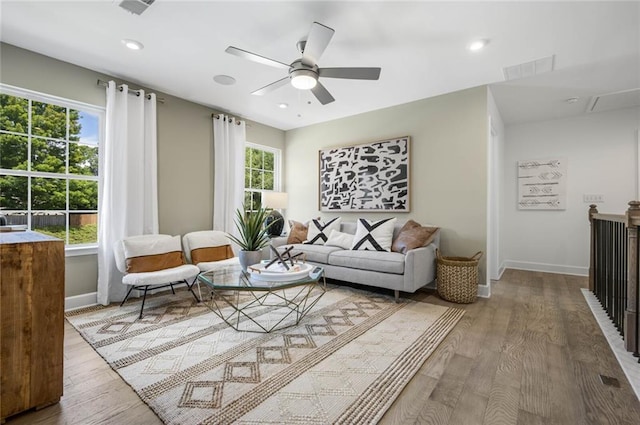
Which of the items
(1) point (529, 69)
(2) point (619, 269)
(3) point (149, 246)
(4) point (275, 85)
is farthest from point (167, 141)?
(2) point (619, 269)

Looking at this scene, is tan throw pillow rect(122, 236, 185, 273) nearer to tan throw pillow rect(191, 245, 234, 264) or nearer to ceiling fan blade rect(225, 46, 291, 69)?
tan throw pillow rect(191, 245, 234, 264)

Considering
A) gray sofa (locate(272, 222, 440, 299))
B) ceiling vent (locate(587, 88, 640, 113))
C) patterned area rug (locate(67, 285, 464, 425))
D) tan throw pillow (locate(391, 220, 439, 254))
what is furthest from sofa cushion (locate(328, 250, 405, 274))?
ceiling vent (locate(587, 88, 640, 113))

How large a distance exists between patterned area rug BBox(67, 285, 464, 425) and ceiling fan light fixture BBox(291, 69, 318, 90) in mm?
2113

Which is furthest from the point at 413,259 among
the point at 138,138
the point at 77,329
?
the point at 138,138

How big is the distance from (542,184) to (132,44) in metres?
5.91

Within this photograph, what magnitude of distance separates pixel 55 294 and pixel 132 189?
7.14 ft

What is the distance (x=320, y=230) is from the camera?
4438 millimetres

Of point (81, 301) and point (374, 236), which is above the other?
point (374, 236)

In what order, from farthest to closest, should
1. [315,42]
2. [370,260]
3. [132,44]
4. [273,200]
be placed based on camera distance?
[273,200], [370,260], [132,44], [315,42]

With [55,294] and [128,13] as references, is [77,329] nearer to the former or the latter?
[55,294]

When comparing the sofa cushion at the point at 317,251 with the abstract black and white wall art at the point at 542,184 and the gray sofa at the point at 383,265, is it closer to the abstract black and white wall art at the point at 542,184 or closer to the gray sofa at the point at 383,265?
the gray sofa at the point at 383,265

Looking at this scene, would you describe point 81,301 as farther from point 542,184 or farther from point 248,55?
point 542,184

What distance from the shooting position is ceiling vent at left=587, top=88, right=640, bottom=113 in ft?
12.2

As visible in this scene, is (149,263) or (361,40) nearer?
(361,40)
